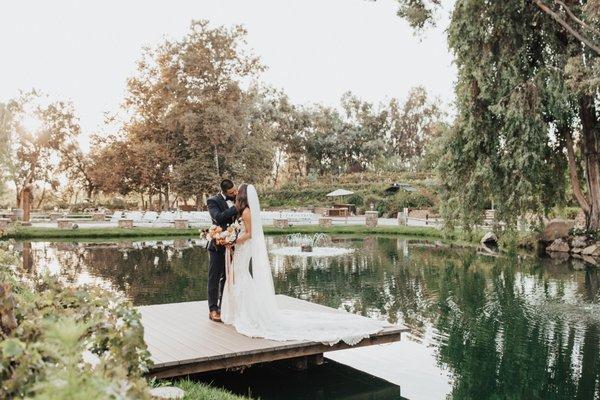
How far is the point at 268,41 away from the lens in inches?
1684

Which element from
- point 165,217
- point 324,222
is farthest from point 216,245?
point 165,217

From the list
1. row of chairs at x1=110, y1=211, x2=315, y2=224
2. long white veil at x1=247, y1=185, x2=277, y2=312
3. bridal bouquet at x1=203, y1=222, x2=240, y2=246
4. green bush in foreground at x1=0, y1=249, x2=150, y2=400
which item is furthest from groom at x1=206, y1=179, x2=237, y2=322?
row of chairs at x1=110, y1=211, x2=315, y2=224

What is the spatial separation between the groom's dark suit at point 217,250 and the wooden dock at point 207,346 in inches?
17.1

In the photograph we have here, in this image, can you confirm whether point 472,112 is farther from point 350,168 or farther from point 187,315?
point 350,168

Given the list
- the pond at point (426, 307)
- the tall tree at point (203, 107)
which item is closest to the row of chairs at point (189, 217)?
the tall tree at point (203, 107)

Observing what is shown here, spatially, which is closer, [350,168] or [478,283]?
[478,283]

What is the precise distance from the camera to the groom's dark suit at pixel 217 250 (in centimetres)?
829

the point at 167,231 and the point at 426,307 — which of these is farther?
the point at 167,231

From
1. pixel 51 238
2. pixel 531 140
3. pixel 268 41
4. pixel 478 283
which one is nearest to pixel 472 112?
pixel 531 140

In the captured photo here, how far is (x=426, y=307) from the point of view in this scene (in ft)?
42.5

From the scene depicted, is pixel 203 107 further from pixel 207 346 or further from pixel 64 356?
pixel 64 356

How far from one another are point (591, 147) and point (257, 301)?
15.5 meters

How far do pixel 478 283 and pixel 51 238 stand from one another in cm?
2022

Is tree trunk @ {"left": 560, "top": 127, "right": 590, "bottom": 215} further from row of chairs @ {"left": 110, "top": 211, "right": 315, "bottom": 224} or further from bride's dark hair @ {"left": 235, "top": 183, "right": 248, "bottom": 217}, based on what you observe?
row of chairs @ {"left": 110, "top": 211, "right": 315, "bottom": 224}
